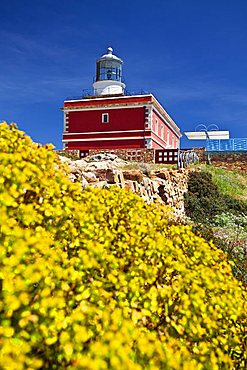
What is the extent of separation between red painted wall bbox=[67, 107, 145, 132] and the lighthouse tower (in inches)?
97.6

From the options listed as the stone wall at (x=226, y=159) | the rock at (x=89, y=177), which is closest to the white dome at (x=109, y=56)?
the stone wall at (x=226, y=159)

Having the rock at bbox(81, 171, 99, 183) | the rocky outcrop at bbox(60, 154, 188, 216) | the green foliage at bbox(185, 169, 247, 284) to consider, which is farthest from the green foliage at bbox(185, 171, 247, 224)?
the rock at bbox(81, 171, 99, 183)

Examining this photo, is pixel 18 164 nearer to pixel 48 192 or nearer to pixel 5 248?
pixel 48 192

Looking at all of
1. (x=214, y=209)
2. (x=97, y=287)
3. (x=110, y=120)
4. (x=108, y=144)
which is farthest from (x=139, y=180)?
(x=110, y=120)

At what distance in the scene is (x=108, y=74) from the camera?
30.1 m

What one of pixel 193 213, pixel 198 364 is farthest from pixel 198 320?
pixel 193 213

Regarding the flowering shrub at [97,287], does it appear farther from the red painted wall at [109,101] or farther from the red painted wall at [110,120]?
the red painted wall at [109,101]

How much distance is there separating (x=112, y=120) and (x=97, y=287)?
25.0 meters

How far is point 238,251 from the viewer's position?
8.35 m

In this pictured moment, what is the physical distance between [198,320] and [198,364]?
1.14ft

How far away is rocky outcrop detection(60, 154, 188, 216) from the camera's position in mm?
7977

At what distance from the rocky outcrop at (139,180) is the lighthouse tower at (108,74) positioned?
48.9 ft

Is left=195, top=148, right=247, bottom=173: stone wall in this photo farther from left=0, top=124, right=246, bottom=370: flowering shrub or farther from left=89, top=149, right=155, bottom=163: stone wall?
left=0, top=124, right=246, bottom=370: flowering shrub

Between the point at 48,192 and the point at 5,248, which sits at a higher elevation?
the point at 48,192
